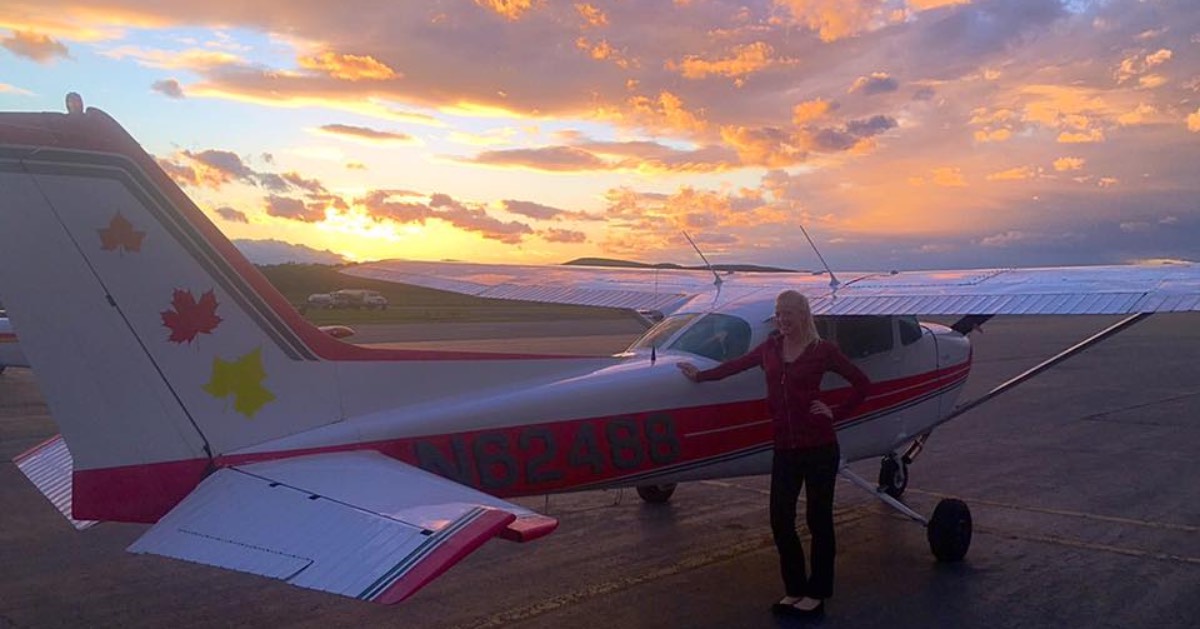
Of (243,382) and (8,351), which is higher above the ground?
(243,382)

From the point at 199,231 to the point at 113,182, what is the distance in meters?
0.43

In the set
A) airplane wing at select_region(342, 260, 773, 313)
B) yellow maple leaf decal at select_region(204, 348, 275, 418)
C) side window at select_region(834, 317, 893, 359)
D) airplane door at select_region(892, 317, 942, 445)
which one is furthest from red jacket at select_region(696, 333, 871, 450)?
yellow maple leaf decal at select_region(204, 348, 275, 418)

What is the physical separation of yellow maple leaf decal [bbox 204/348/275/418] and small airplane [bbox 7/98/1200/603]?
0.01 metres

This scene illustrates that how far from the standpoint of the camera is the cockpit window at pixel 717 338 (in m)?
6.74

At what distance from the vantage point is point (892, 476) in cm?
837

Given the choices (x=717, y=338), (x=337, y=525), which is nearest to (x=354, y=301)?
(x=717, y=338)

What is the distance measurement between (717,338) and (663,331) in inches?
18.8

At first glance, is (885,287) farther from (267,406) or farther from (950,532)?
(267,406)

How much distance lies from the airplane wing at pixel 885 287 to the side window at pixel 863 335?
0.24 metres

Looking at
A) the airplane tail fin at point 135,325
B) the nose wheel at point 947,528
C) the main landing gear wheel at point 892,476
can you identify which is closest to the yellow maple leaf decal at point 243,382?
the airplane tail fin at point 135,325

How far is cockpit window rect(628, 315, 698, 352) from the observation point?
704 centimetres

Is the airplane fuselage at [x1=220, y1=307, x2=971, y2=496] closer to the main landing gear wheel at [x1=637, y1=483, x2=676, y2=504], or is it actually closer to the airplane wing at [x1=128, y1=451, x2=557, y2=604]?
the airplane wing at [x1=128, y1=451, x2=557, y2=604]

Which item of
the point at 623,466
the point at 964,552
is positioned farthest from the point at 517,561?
the point at 964,552

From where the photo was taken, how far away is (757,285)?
8.23 meters
